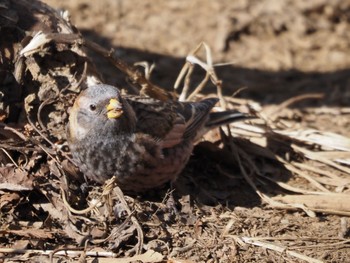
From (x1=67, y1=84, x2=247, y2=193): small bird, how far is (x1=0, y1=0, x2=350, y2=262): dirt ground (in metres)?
0.25

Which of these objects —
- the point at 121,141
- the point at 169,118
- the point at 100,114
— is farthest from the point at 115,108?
the point at 169,118

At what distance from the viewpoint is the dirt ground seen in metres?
5.88

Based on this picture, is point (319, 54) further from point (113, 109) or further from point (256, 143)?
point (113, 109)

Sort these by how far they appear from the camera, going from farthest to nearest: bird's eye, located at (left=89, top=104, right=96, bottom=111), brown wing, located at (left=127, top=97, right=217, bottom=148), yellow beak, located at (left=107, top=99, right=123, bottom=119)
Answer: brown wing, located at (left=127, top=97, right=217, bottom=148), bird's eye, located at (left=89, top=104, right=96, bottom=111), yellow beak, located at (left=107, top=99, right=123, bottom=119)

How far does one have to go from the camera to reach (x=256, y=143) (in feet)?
24.6

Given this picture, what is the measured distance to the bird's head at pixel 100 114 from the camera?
19.4 feet

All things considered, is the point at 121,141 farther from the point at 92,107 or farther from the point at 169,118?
the point at 169,118

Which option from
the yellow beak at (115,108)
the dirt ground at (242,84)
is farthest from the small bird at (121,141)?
the dirt ground at (242,84)

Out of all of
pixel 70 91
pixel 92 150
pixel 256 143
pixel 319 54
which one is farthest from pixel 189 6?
pixel 92 150

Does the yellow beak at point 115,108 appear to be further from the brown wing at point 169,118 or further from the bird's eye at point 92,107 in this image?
the brown wing at point 169,118

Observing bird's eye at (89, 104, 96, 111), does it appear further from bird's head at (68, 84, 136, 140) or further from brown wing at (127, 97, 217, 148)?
brown wing at (127, 97, 217, 148)

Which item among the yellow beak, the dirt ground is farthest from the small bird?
the dirt ground

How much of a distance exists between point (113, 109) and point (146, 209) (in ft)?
2.73

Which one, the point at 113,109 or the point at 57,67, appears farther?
the point at 57,67
